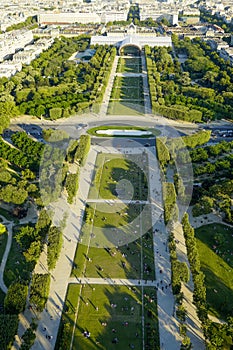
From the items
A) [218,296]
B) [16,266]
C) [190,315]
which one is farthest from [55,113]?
[190,315]

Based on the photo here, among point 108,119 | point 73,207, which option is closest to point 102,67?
point 108,119

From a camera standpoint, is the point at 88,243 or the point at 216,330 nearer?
the point at 216,330

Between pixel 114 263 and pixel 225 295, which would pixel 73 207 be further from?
pixel 225 295

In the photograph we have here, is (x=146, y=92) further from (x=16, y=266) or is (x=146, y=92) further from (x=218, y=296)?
(x=218, y=296)

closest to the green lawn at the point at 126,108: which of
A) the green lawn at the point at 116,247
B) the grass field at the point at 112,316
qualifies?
the green lawn at the point at 116,247

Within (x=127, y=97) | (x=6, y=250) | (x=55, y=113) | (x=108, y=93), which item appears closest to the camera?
(x=6, y=250)

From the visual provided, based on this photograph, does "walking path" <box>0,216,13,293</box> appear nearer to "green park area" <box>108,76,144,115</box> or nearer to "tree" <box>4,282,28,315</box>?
"tree" <box>4,282,28,315</box>
